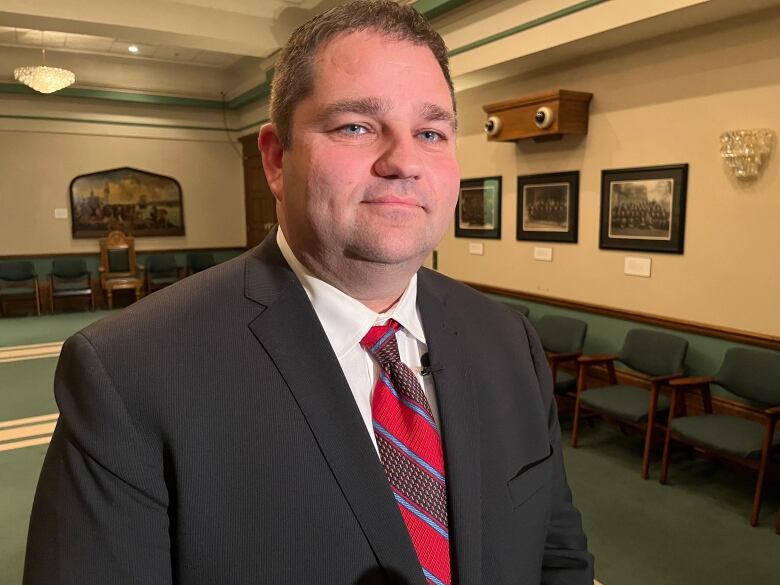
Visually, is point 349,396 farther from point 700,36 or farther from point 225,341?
point 700,36

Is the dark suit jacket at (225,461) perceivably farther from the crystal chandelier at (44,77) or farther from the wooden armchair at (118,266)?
the wooden armchair at (118,266)

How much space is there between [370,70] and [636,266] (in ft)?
13.6

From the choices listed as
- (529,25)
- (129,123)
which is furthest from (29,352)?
(529,25)

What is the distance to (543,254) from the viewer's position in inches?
213

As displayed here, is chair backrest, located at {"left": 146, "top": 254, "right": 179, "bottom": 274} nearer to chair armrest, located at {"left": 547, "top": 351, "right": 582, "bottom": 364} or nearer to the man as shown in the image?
chair armrest, located at {"left": 547, "top": 351, "right": 582, "bottom": 364}

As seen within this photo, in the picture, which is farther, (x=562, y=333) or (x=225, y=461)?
(x=562, y=333)

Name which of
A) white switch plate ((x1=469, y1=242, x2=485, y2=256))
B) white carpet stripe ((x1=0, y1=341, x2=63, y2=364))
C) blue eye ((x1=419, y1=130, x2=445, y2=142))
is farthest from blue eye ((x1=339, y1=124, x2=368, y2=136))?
white carpet stripe ((x1=0, y1=341, x2=63, y2=364))

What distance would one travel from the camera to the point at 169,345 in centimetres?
90

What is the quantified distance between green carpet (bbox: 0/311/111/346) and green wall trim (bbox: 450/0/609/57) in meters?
5.56

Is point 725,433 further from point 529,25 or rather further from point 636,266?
point 529,25

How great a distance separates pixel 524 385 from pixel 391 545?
18.4 inches

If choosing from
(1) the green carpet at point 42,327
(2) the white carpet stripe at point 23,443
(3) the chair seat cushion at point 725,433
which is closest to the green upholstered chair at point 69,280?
(1) the green carpet at point 42,327

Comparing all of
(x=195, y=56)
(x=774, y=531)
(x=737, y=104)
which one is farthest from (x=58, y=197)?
(x=774, y=531)

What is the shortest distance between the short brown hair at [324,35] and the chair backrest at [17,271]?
33.3ft
